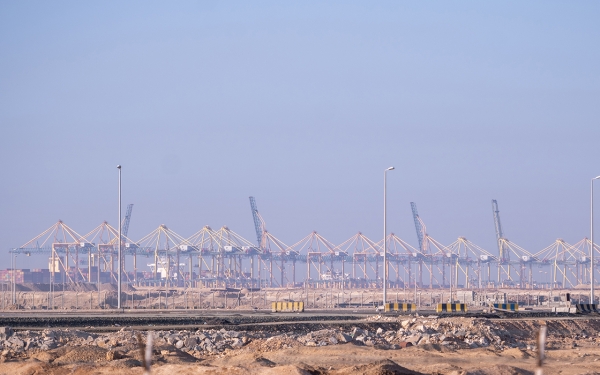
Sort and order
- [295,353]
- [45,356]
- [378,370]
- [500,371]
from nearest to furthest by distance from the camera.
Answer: [378,370]
[500,371]
[45,356]
[295,353]

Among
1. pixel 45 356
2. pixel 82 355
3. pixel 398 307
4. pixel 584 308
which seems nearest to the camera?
pixel 45 356

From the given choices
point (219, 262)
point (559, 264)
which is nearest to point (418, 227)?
point (559, 264)

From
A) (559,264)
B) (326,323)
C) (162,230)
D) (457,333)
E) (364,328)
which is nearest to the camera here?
(457,333)

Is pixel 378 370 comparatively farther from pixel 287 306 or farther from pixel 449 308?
pixel 287 306

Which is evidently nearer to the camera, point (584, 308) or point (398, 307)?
point (584, 308)

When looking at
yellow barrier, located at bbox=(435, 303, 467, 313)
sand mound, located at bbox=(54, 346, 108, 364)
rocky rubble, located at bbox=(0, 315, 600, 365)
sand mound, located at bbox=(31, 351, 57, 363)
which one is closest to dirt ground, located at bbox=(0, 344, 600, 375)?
sand mound, located at bbox=(31, 351, 57, 363)

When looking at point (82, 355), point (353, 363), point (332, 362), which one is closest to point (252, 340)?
point (332, 362)

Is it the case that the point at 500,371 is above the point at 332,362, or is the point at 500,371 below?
above

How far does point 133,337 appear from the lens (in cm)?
2167

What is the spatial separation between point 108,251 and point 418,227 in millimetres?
74025

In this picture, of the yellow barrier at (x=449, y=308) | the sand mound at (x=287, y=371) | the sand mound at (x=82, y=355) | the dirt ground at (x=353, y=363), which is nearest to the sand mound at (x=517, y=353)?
the dirt ground at (x=353, y=363)

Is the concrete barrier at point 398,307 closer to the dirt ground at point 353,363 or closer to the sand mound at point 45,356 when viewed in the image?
the dirt ground at point 353,363

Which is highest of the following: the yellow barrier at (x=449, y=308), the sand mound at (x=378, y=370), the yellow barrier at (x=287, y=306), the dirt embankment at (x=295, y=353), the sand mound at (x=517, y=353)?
the sand mound at (x=378, y=370)

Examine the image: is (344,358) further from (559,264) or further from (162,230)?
(559,264)
